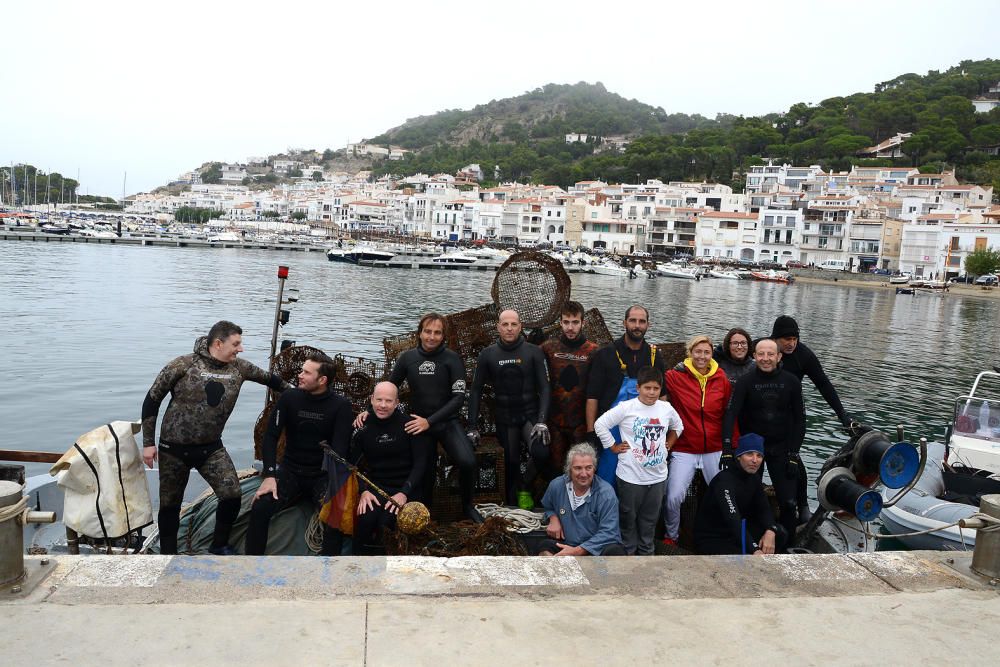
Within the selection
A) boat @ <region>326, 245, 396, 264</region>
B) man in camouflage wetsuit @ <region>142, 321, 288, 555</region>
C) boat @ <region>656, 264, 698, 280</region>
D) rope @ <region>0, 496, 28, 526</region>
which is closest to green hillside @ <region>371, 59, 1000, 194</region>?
boat @ <region>656, 264, 698, 280</region>

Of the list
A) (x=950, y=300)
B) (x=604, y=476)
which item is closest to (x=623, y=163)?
(x=950, y=300)

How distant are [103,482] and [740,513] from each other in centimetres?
458

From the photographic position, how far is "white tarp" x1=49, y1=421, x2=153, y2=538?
5234 mm

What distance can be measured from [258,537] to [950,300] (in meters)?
71.9

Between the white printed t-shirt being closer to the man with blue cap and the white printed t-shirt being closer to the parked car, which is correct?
the man with blue cap

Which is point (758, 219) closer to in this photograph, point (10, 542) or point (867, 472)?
point (867, 472)

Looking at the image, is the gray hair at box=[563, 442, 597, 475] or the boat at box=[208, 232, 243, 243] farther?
the boat at box=[208, 232, 243, 243]

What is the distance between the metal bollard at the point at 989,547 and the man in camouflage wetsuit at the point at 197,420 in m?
4.86

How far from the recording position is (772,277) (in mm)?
84000

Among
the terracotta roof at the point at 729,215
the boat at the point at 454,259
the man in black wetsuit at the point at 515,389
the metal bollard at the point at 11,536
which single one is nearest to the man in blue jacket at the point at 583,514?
the man in black wetsuit at the point at 515,389

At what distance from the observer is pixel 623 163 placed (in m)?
149

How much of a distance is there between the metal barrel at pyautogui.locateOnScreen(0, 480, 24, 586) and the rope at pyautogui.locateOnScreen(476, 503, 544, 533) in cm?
303

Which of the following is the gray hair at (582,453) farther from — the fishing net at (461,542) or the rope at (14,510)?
the rope at (14,510)

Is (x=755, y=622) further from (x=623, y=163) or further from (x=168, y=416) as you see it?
(x=623, y=163)
